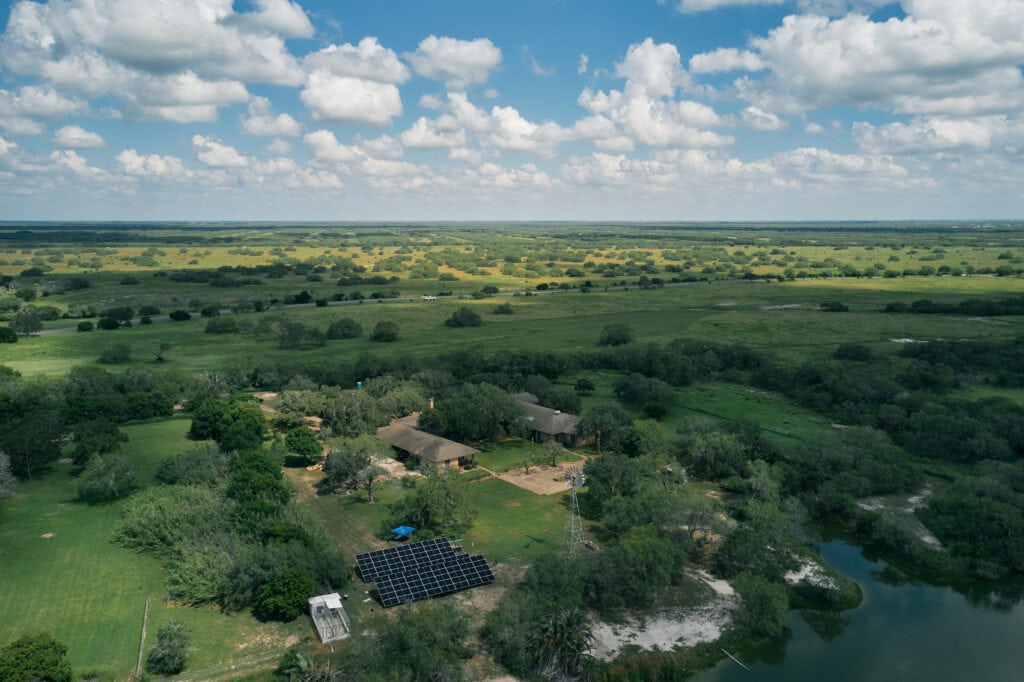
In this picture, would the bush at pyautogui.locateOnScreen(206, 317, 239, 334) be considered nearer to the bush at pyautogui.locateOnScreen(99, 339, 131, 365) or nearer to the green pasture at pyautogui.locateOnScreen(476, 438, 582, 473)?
the bush at pyautogui.locateOnScreen(99, 339, 131, 365)

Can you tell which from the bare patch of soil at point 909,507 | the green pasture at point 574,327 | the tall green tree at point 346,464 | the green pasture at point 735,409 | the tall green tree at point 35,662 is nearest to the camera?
the tall green tree at point 35,662

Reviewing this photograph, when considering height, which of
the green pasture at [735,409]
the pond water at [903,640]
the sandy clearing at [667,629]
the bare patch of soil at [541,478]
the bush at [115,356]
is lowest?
the pond water at [903,640]

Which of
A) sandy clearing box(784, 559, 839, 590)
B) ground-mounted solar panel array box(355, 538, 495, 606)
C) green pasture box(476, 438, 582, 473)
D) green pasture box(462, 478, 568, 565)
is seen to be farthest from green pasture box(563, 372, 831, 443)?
ground-mounted solar panel array box(355, 538, 495, 606)

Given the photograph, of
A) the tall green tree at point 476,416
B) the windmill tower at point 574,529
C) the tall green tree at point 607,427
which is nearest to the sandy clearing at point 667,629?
the windmill tower at point 574,529

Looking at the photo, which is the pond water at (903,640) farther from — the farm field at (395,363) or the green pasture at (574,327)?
the green pasture at (574,327)

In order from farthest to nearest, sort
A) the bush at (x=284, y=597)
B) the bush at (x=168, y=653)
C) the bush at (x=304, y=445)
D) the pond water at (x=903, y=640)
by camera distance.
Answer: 1. the bush at (x=304, y=445)
2. the bush at (x=284, y=597)
3. the pond water at (x=903, y=640)
4. the bush at (x=168, y=653)

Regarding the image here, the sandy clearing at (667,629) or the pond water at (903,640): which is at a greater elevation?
the sandy clearing at (667,629)

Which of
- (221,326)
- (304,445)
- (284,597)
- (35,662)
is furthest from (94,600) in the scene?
(221,326)
